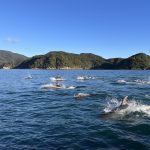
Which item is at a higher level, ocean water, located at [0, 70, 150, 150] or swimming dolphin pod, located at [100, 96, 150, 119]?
swimming dolphin pod, located at [100, 96, 150, 119]

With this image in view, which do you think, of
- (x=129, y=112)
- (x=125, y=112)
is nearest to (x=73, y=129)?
(x=125, y=112)

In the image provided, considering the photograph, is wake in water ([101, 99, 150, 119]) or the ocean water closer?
the ocean water

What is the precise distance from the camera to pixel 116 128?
24156 mm

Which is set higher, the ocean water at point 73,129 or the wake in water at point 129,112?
the wake in water at point 129,112

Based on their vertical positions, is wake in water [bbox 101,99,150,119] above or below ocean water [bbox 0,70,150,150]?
above

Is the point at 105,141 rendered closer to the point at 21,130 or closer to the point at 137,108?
the point at 21,130

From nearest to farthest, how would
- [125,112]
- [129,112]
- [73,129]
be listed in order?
1. [73,129]
2. [125,112]
3. [129,112]

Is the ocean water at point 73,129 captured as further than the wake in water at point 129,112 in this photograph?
No

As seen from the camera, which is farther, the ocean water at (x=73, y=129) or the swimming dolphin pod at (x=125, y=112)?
A: the swimming dolphin pod at (x=125, y=112)

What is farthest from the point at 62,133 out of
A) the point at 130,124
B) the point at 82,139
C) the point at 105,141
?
the point at 130,124

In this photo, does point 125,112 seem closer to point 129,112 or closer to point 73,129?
point 129,112

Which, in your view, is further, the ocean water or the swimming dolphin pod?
the swimming dolphin pod

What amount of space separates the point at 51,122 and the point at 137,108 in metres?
9.89

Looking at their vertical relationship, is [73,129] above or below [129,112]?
below
